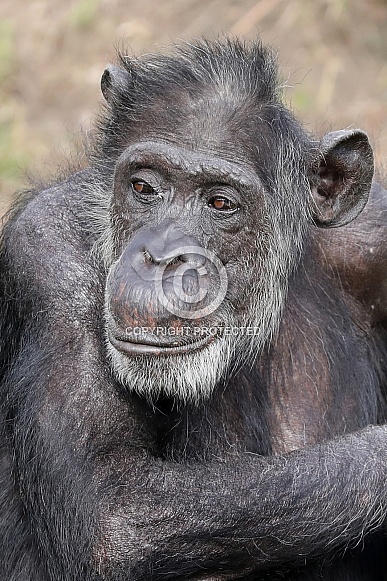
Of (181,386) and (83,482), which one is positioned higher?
(181,386)

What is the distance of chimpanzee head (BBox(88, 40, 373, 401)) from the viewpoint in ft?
14.5

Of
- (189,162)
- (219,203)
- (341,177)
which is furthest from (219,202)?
(341,177)

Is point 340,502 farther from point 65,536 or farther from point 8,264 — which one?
point 8,264

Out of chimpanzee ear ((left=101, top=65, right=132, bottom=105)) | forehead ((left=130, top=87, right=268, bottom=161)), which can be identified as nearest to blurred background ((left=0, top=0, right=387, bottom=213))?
chimpanzee ear ((left=101, top=65, right=132, bottom=105))

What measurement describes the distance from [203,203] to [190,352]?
632mm

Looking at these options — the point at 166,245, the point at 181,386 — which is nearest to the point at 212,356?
the point at 181,386

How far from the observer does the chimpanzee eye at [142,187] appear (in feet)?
15.5

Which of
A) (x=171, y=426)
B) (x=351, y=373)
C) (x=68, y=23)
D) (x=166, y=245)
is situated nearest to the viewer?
(x=166, y=245)

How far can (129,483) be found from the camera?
452cm

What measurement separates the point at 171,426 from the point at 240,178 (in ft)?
3.57

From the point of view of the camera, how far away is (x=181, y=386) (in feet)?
15.1

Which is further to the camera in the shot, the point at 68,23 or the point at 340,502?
the point at 68,23

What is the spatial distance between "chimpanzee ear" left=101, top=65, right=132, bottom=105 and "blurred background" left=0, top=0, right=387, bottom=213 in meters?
4.50

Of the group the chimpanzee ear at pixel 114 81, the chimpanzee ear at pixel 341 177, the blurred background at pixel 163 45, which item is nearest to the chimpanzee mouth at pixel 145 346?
the chimpanzee ear at pixel 341 177
